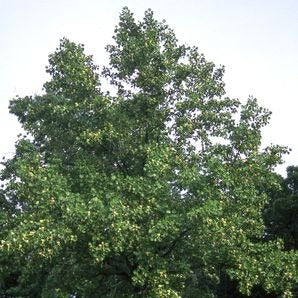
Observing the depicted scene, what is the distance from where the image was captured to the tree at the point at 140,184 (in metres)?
17.9

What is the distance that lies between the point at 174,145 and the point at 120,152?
288 centimetres

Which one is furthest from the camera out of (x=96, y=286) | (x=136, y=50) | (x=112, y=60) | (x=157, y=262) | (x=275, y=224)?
(x=275, y=224)

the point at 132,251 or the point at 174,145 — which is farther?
the point at 174,145

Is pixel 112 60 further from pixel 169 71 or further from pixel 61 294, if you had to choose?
pixel 61 294

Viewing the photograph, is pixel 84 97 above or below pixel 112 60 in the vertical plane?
below

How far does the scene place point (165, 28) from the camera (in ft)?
83.3

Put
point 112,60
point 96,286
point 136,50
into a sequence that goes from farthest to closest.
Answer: point 112,60
point 136,50
point 96,286

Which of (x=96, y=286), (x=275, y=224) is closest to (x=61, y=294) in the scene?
(x=96, y=286)

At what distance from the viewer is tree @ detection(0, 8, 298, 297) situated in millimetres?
17922

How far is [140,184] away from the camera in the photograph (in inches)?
736

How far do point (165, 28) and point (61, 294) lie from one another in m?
15.1

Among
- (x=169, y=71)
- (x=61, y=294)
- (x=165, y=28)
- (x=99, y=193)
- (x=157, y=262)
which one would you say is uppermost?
(x=165, y=28)

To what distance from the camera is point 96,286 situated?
2178 centimetres

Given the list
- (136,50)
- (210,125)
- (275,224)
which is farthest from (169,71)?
(275,224)
